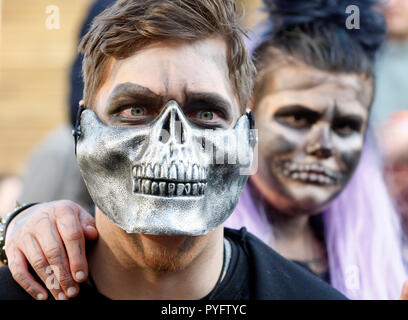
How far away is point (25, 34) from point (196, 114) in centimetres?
183

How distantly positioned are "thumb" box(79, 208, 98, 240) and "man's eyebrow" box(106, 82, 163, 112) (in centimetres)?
45

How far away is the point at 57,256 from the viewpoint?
2.01 m

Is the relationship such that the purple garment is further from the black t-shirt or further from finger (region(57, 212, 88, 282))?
finger (region(57, 212, 88, 282))

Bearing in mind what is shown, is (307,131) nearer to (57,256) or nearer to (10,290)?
(57,256)

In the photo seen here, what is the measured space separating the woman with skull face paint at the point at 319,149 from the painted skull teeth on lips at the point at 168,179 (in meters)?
0.96

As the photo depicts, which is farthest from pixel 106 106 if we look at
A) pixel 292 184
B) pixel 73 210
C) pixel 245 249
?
pixel 292 184

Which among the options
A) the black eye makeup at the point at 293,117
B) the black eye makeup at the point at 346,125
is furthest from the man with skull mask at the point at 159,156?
the black eye makeup at the point at 346,125

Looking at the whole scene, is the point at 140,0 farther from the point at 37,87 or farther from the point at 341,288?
the point at 37,87

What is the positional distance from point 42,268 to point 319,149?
4.41ft

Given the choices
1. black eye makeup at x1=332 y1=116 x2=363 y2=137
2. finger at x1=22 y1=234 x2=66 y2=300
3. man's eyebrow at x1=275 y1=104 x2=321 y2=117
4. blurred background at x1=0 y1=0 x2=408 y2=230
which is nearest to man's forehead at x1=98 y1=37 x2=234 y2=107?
finger at x1=22 y1=234 x2=66 y2=300

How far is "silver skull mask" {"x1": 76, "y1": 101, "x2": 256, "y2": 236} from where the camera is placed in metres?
1.84

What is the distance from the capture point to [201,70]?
6.43 feet

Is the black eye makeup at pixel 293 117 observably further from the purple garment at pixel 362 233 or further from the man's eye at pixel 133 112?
the man's eye at pixel 133 112

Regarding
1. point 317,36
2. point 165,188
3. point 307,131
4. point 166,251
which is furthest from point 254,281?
point 317,36
